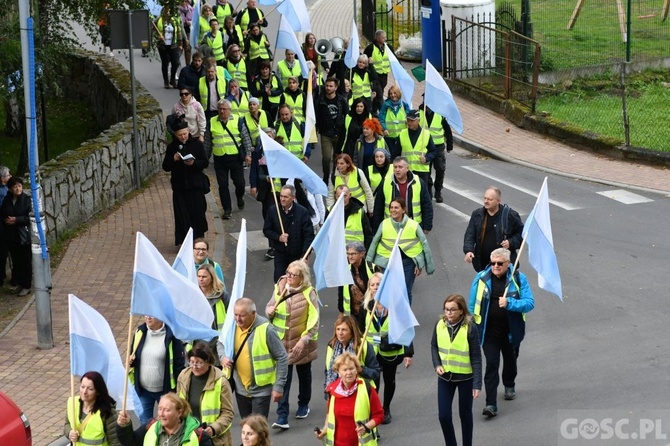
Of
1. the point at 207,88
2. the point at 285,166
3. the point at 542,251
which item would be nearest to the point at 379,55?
the point at 207,88

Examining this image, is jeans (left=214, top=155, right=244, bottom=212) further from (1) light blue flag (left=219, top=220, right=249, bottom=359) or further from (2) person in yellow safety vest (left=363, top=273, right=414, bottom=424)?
(2) person in yellow safety vest (left=363, top=273, right=414, bottom=424)

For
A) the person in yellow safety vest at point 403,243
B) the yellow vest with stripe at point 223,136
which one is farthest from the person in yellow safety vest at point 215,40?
the person in yellow safety vest at point 403,243

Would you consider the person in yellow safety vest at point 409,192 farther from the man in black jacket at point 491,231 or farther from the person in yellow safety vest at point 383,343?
the person in yellow safety vest at point 383,343

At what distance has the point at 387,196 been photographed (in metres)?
14.6

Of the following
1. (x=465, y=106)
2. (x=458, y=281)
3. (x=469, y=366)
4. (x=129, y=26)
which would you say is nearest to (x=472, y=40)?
(x=465, y=106)

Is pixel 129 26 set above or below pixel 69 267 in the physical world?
above

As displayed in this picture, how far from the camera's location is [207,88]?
20.9 m

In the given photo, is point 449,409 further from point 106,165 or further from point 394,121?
point 106,165

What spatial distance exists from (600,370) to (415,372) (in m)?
1.85

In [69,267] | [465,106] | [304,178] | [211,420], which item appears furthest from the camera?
[465,106]

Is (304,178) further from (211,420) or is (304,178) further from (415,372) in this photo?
(211,420)

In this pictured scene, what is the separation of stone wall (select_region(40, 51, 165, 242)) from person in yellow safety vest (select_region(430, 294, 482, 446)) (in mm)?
8114

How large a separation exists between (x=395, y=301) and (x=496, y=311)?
3.48 ft

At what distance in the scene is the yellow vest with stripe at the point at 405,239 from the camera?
13.1m
